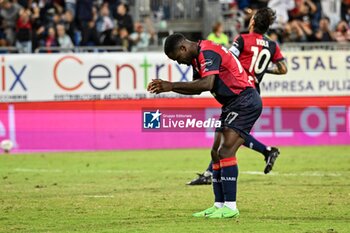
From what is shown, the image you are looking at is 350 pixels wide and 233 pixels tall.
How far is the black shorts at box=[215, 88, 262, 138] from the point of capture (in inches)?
452

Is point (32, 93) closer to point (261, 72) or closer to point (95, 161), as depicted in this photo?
point (95, 161)

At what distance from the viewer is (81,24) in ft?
88.9

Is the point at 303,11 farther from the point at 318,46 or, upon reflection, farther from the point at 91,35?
the point at 91,35

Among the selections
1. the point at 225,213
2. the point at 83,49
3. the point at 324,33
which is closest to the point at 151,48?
the point at 83,49

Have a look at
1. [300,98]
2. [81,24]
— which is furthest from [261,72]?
[81,24]

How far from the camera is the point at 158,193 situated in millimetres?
14312

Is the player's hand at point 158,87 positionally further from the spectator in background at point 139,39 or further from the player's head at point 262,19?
the spectator in background at point 139,39

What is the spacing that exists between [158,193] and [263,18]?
3.05 metres

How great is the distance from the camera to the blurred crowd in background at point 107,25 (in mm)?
26234

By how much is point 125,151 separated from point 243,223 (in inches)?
460

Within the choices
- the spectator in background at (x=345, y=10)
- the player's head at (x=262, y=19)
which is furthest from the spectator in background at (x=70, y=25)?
the player's head at (x=262, y=19)

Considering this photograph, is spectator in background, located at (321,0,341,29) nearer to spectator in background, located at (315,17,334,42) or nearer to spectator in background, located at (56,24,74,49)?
spectator in background, located at (315,17,334,42)

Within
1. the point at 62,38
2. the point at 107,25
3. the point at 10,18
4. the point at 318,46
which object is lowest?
the point at 318,46

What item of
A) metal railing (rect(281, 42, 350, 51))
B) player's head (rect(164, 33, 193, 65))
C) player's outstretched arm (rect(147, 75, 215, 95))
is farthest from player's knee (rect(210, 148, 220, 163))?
metal railing (rect(281, 42, 350, 51))
